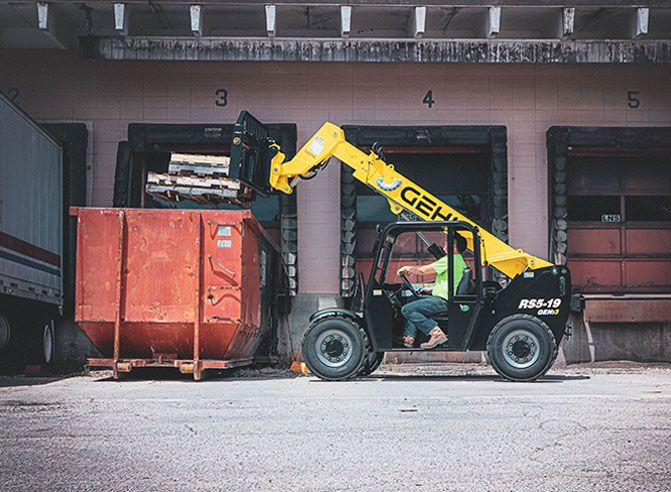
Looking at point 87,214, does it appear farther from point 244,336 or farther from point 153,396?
point 153,396

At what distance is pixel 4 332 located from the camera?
1282cm

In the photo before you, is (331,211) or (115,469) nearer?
(115,469)

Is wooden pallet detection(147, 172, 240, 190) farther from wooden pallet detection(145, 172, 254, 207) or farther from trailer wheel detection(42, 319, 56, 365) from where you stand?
trailer wheel detection(42, 319, 56, 365)

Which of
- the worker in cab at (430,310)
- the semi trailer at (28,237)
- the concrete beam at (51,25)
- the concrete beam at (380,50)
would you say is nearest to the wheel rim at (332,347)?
the worker in cab at (430,310)

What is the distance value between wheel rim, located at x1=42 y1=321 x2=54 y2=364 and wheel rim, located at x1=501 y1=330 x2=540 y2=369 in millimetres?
7950

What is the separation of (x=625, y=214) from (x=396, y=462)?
1299 cm

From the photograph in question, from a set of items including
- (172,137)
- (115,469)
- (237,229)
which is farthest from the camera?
(172,137)

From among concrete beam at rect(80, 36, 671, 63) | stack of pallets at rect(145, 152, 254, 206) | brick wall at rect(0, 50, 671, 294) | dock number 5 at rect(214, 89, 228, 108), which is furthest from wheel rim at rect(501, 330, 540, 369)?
dock number 5 at rect(214, 89, 228, 108)

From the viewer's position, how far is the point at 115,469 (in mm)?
4934

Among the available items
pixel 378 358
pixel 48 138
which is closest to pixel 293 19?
pixel 48 138

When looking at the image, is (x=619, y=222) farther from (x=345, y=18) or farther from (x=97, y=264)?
(x=97, y=264)

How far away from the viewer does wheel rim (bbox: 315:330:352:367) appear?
36.1 feet

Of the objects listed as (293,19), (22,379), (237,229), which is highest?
(293,19)

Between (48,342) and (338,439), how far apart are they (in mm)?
10184
